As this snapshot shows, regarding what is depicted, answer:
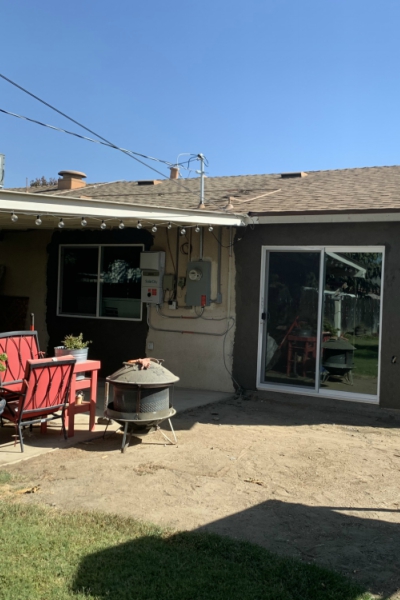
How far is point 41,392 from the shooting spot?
5.92 metres

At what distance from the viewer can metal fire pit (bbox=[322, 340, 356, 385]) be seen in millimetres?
8461

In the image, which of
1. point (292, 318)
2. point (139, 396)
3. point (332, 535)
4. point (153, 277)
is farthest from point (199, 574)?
point (153, 277)

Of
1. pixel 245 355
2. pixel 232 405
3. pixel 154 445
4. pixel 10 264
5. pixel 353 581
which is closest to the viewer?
pixel 353 581

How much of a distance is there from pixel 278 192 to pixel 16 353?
225 inches

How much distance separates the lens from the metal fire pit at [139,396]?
6.02 metres

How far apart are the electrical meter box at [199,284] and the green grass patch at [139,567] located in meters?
5.57

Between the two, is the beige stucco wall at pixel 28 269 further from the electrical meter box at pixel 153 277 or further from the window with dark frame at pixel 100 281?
the electrical meter box at pixel 153 277

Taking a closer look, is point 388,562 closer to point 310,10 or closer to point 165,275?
point 165,275

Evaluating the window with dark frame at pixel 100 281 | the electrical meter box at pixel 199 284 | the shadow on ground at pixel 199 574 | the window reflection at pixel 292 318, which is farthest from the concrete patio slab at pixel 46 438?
the window with dark frame at pixel 100 281

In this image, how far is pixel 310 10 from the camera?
1024 centimetres

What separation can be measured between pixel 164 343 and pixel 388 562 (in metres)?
6.65

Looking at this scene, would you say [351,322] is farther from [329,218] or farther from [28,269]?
[28,269]

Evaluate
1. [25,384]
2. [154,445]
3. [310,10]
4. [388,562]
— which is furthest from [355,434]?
[310,10]

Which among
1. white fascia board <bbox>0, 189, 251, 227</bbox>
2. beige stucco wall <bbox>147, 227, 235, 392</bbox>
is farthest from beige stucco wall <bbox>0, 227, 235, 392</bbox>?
white fascia board <bbox>0, 189, 251, 227</bbox>
